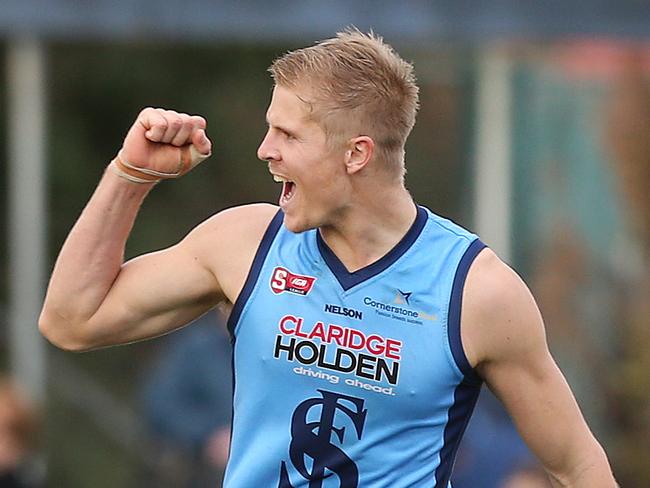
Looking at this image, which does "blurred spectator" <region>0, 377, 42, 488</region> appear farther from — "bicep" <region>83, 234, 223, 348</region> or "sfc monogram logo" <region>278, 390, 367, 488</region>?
"sfc monogram logo" <region>278, 390, 367, 488</region>

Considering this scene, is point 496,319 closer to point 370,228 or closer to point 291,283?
point 370,228

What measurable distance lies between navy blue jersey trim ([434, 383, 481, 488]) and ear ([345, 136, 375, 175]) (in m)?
0.60

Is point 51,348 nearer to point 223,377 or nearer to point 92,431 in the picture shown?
point 92,431

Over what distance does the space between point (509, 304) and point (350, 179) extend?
0.50 meters

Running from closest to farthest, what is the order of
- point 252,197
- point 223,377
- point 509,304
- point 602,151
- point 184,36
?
point 509,304, point 223,377, point 184,36, point 602,151, point 252,197

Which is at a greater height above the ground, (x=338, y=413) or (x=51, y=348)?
(x=338, y=413)

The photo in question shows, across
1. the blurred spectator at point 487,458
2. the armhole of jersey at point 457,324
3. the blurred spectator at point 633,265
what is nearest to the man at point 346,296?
the armhole of jersey at point 457,324

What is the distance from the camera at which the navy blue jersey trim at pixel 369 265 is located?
3984 millimetres

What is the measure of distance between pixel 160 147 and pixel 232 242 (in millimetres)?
308

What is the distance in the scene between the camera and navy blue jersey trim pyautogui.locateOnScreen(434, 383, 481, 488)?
13.0ft

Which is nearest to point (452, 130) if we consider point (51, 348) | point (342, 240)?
point (51, 348)

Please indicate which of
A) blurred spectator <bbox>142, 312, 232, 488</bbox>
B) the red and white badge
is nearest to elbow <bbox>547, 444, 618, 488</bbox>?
the red and white badge

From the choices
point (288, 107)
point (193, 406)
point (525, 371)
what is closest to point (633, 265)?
point (193, 406)

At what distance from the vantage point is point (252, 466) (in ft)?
13.1
